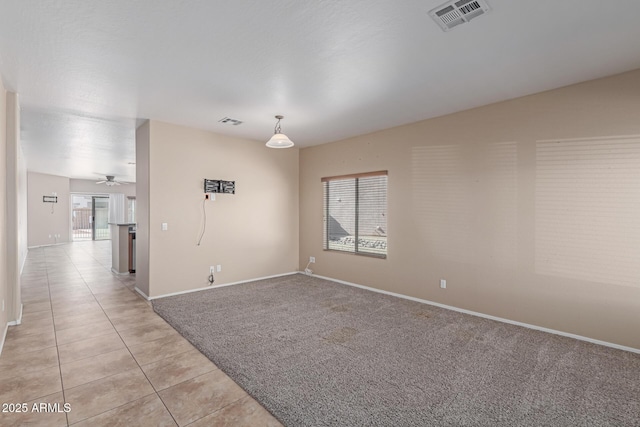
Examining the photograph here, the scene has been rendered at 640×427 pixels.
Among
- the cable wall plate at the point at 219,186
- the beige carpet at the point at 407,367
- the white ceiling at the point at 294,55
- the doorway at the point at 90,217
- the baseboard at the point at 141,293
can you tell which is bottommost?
the beige carpet at the point at 407,367

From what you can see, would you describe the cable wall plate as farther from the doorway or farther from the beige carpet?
the doorway

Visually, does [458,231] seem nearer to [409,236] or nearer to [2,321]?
[409,236]

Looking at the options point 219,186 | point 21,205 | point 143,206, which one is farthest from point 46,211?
point 219,186

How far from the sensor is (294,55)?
8.70 ft

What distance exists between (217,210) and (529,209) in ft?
15.0

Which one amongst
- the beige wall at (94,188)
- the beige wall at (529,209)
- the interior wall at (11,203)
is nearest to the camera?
the beige wall at (529,209)

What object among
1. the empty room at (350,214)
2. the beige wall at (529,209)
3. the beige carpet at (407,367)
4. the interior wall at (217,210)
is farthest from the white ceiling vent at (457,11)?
the interior wall at (217,210)

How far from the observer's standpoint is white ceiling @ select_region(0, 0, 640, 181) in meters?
2.08

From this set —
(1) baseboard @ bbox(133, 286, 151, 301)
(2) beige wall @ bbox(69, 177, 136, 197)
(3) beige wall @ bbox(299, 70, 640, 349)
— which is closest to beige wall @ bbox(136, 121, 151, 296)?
(1) baseboard @ bbox(133, 286, 151, 301)

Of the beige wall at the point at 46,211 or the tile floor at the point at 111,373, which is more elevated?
the beige wall at the point at 46,211

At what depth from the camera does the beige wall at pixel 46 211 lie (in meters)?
10.5

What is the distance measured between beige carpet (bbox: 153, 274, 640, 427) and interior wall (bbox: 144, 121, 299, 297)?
999mm

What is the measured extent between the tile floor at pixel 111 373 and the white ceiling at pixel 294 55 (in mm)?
2689

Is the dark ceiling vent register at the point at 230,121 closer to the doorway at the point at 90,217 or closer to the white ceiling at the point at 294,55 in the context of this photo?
the white ceiling at the point at 294,55
